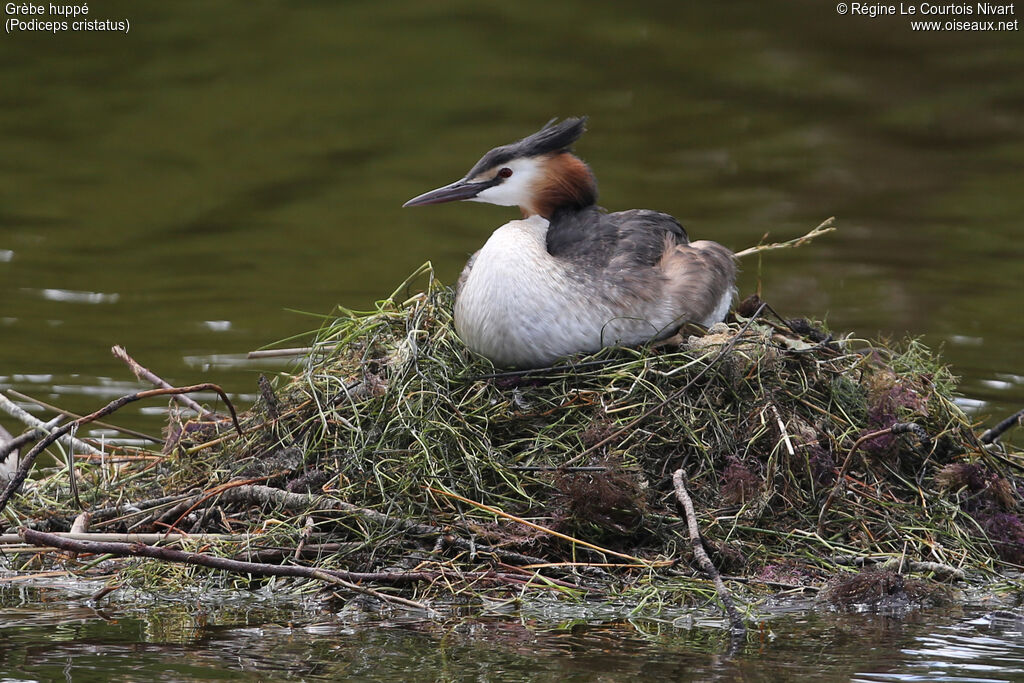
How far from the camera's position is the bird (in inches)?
270

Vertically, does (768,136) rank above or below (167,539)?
above

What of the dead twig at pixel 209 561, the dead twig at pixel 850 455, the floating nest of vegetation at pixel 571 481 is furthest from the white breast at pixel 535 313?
the dead twig at pixel 209 561

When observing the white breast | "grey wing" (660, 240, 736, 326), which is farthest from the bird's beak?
"grey wing" (660, 240, 736, 326)

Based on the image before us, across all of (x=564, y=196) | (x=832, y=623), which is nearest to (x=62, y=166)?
(x=564, y=196)

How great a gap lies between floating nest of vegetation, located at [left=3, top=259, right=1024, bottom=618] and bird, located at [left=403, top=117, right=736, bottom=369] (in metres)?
0.13

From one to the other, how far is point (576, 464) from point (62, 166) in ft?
43.2

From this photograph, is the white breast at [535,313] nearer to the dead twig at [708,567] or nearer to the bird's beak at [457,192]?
the bird's beak at [457,192]

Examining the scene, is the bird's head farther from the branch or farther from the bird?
the branch

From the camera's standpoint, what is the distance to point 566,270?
7008 millimetres

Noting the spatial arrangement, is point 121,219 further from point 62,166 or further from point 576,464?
point 576,464

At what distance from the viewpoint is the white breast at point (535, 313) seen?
682 centimetres

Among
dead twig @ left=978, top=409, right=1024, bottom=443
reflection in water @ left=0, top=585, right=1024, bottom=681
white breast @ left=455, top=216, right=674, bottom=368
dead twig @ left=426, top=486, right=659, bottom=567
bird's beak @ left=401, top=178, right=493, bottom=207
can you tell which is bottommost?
reflection in water @ left=0, top=585, right=1024, bottom=681

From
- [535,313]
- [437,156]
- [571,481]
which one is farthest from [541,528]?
[437,156]

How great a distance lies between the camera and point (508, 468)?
638cm
